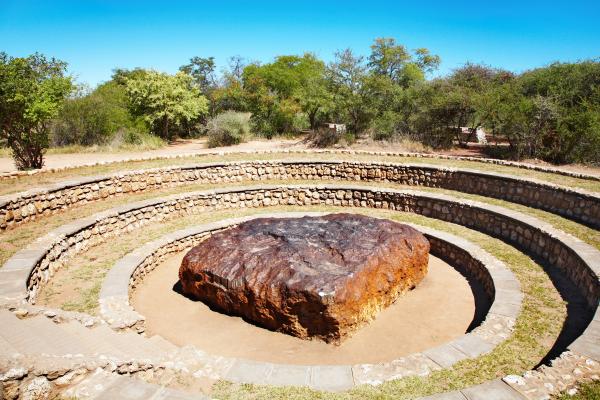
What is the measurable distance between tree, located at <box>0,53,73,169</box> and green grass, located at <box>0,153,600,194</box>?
15.1 feet

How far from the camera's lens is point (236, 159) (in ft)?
56.5

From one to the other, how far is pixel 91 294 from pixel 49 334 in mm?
2938

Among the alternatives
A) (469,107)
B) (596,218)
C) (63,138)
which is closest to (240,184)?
(596,218)

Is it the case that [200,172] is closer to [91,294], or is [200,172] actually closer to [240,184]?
[240,184]

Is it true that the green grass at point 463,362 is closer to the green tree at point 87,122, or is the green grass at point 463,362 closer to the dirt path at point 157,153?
the dirt path at point 157,153

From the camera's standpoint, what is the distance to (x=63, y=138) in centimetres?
2897

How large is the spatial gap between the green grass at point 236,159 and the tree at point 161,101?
1709 centimetres

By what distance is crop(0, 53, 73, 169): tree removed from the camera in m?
16.3

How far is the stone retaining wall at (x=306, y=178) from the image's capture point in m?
10.7

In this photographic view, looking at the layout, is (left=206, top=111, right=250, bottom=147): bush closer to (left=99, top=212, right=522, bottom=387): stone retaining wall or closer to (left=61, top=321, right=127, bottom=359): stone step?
(left=99, top=212, right=522, bottom=387): stone retaining wall

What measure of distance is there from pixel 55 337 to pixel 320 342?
407 centimetres

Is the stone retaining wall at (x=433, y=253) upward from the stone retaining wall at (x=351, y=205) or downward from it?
downward

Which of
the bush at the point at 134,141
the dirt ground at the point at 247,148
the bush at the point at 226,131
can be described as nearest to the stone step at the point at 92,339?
the dirt ground at the point at 247,148

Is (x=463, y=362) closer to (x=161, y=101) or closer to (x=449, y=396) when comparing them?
(x=449, y=396)
